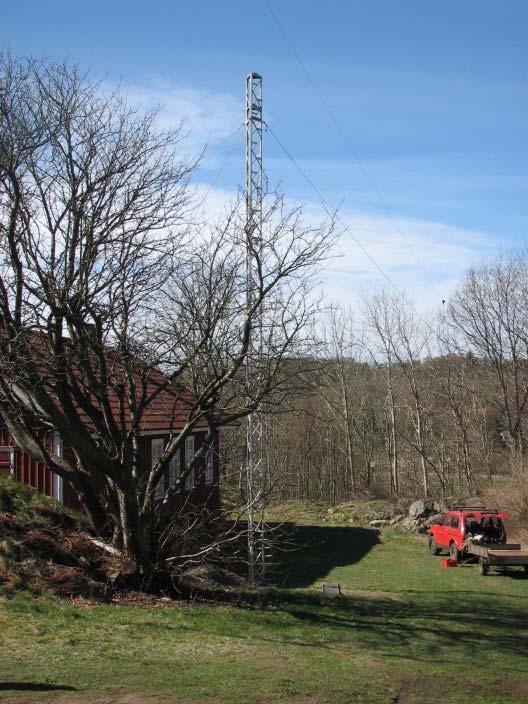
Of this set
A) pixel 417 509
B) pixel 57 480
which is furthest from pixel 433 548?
pixel 57 480

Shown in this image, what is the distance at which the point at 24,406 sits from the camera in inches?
493

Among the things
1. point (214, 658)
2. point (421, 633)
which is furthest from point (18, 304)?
point (421, 633)

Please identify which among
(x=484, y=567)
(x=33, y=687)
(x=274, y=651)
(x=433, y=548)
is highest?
(x=33, y=687)

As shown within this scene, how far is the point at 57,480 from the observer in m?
16.8

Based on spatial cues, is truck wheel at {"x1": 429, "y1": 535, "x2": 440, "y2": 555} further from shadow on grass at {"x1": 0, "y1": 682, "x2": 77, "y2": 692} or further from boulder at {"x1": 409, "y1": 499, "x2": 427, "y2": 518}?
shadow on grass at {"x1": 0, "y1": 682, "x2": 77, "y2": 692}

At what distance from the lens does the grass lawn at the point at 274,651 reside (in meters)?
7.25

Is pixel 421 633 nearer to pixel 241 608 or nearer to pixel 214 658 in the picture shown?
pixel 241 608

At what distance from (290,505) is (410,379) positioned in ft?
37.7

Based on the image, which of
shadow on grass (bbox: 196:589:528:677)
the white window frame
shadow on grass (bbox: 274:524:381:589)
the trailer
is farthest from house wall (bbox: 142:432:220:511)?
the trailer

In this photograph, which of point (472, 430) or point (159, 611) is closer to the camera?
point (159, 611)

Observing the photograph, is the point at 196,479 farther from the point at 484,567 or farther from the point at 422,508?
the point at 422,508

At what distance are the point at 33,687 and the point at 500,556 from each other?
16.5 meters

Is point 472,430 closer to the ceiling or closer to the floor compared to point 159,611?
closer to the ceiling

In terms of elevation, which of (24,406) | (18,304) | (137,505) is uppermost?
(18,304)
